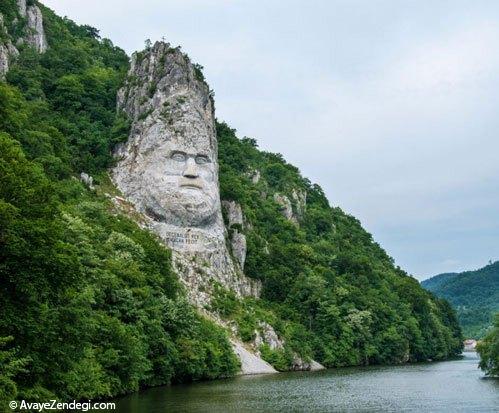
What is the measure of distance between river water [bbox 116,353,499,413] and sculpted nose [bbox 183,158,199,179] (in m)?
35.2

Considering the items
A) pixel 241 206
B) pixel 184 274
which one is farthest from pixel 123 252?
pixel 241 206

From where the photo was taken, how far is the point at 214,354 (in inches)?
2510

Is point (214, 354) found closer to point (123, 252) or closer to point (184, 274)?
point (123, 252)

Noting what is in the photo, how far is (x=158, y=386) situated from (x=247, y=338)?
95.1 feet

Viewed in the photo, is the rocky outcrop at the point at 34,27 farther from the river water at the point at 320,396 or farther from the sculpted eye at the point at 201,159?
the river water at the point at 320,396

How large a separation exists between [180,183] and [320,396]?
47.6m

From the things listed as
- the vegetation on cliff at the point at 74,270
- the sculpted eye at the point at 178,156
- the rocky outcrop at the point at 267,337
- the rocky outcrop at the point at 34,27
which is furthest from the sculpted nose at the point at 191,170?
the rocky outcrop at the point at 34,27

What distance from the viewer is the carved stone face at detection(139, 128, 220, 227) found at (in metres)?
87.8

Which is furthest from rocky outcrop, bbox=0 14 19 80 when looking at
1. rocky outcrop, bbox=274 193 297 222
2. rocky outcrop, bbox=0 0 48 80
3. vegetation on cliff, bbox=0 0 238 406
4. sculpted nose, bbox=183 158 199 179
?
rocky outcrop, bbox=274 193 297 222

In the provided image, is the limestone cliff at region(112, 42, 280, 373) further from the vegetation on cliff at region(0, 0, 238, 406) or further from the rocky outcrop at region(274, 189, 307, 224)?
the rocky outcrop at region(274, 189, 307, 224)

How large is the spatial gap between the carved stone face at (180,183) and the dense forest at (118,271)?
19.2 ft

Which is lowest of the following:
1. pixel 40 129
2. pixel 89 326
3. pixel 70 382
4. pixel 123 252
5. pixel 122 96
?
pixel 70 382

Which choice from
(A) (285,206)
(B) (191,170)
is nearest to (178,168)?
(B) (191,170)

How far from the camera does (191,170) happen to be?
9050 centimetres
